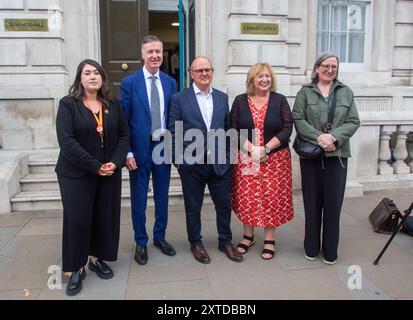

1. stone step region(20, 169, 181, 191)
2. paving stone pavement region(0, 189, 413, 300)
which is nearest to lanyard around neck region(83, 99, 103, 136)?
paving stone pavement region(0, 189, 413, 300)

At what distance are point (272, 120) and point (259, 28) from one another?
380cm

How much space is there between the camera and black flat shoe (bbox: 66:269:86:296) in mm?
3361

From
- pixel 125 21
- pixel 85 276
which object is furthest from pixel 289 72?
pixel 85 276

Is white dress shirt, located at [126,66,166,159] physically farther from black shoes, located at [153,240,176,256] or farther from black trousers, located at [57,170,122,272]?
black shoes, located at [153,240,176,256]

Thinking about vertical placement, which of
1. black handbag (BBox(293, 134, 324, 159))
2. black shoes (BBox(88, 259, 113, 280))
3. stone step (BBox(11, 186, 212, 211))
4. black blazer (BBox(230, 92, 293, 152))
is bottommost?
black shoes (BBox(88, 259, 113, 280))

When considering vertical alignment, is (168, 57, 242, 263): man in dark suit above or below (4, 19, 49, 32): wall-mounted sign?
below

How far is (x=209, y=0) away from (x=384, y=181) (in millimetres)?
4318

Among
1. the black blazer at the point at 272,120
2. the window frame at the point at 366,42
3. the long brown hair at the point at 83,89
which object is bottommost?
the black blazer at the point at 272,120

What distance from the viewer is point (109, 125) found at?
Answer: 11.4 ft

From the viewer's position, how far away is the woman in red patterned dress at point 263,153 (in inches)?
153

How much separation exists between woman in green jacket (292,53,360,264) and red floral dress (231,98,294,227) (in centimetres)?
20

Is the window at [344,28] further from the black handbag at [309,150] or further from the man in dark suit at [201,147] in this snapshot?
the man in dark suit at [201,147]

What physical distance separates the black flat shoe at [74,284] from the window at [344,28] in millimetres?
7014

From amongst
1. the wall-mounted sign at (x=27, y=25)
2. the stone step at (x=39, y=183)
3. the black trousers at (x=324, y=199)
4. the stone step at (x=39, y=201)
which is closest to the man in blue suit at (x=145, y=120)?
the black trousers at (x=324, y=199)
